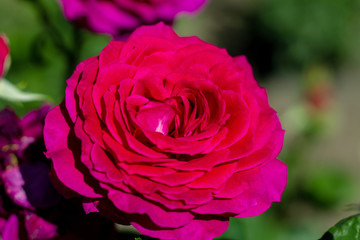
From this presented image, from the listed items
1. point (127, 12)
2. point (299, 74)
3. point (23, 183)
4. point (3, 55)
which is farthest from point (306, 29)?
point (23, 183)

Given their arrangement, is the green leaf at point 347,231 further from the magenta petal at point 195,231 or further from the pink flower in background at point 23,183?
the pink flower in background at point 23,183

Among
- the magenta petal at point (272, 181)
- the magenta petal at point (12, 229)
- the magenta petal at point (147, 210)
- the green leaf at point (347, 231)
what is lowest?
the magenta petal at point (12, 229)

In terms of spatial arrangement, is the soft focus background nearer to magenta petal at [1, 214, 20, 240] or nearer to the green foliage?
the green foliage

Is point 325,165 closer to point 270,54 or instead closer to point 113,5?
point 270,54

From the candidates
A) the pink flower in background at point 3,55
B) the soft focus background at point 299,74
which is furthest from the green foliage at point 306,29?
the pink flower in background at point 3,55

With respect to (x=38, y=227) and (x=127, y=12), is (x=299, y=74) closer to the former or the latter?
(x=127, y=12)

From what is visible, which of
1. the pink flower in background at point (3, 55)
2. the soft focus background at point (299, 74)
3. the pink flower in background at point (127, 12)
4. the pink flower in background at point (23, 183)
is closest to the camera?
the pink flower in background at point (23, 183)
